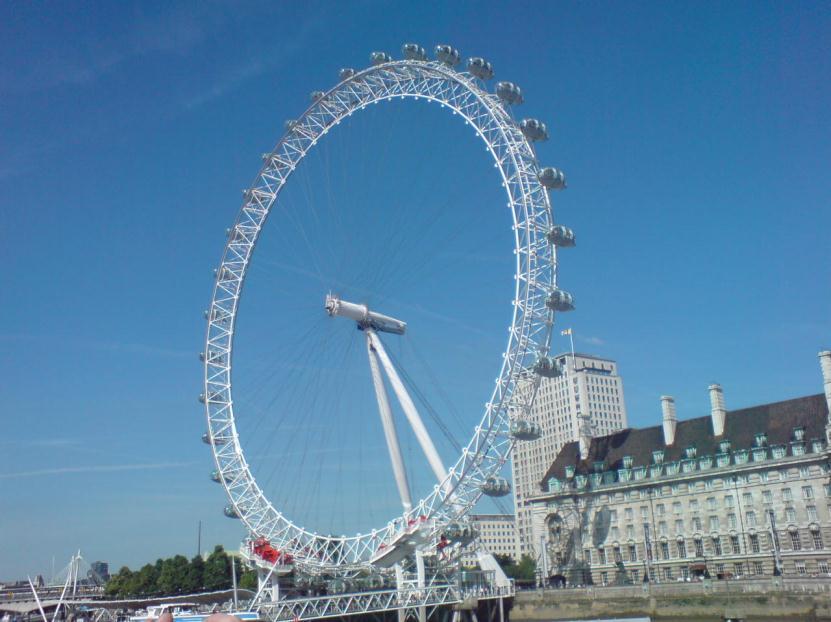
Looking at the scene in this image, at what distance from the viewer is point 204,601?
85.5 metres

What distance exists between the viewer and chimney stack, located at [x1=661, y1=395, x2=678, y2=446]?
79.2 meters

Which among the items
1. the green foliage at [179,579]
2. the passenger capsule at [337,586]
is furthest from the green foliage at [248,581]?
the passenger capsule at [337,586]

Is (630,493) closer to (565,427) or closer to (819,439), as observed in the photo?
(819,439)

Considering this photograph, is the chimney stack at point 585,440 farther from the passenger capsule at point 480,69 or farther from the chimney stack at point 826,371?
the passenger capsule at point 480,69

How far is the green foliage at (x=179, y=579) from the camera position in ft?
318

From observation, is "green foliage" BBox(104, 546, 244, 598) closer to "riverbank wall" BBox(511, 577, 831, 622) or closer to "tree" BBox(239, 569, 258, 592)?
"tree" BBox(239, 569, 258, 592)

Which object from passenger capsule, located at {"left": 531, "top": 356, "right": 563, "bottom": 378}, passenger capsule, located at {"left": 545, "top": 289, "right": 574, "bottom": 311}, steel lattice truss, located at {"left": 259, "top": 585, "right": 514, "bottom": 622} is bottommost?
steel lattice truss, located at {"left": 259, "top": 585, "right": 514, "bottom": 622}

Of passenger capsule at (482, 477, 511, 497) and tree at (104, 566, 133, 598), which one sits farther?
tree at (104, 566, 133, 598)

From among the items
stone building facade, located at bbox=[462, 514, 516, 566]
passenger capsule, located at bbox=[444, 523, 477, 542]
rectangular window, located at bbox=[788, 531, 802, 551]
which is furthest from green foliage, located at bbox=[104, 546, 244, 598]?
stone building facade, located at bbox=[462, 514, 516, 566]

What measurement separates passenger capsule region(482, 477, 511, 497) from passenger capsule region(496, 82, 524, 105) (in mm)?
23493

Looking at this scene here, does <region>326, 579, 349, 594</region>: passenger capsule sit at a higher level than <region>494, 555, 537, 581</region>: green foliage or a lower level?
higher

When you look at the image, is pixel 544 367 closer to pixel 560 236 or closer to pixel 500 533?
pixel 560 236

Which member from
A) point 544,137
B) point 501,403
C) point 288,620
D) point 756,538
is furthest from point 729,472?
point 288,620

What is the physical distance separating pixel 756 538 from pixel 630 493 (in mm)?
13195
